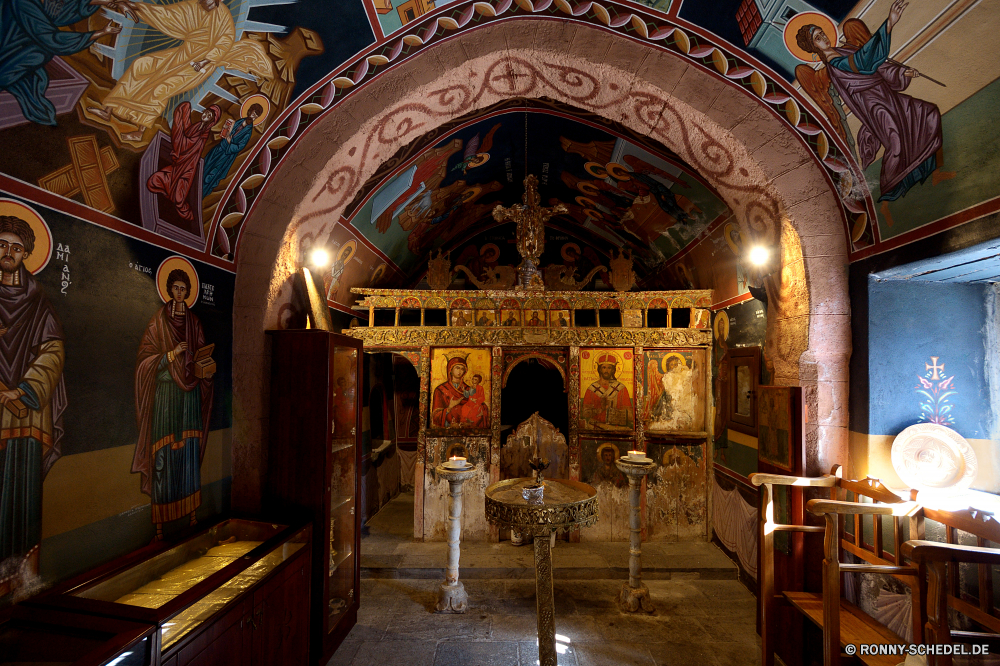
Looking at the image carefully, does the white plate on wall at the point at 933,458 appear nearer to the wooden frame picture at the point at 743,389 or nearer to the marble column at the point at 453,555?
the wooden frame picture at the point at 743,389

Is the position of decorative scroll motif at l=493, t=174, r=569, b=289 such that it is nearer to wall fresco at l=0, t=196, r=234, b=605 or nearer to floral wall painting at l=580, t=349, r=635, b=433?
floral wall painting at l=580, t=349, r=635, b=433

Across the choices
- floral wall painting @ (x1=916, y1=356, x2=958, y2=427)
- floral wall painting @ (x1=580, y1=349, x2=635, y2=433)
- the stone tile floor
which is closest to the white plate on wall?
floral wall painting @ (x1=916, y1=356, x2=958, y2=427)

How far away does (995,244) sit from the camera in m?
2.92

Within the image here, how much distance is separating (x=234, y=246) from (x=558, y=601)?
480 centimetres

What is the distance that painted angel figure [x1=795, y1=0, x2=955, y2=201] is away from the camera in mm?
3133

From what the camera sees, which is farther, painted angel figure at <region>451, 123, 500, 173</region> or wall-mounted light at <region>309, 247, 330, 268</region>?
painted angel figure at <region>451, 123, 500, 173</region>

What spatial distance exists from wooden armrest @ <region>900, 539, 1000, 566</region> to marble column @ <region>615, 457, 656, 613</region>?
2735 mm

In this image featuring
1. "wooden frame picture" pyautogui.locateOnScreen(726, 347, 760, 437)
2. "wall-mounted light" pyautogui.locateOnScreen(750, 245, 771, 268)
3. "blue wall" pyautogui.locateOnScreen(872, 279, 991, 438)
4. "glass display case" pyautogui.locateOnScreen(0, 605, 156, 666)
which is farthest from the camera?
"wooden frame picture" pyautogui.locateOnScreen(726, 347, 760, 437)

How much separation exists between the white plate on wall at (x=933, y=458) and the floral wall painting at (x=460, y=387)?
15.1 feet

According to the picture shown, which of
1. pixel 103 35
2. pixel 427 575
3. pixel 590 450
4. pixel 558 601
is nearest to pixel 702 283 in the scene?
pixel 590 450

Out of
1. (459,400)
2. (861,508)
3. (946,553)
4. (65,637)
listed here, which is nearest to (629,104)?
(861,508)

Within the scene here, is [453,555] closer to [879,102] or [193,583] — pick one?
→ [193,583]

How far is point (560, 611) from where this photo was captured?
205 inches

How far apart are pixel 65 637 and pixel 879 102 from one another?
18.0 ft
